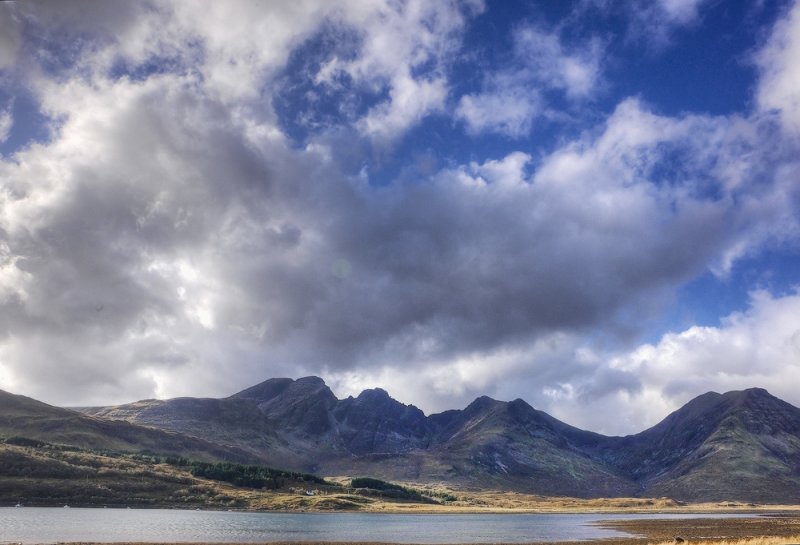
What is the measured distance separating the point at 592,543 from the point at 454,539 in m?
26.8

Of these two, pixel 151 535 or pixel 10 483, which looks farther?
pixel 10 483

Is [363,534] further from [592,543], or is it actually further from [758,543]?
[758,543]

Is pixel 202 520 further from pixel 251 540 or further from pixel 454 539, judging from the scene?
pixel 454 539

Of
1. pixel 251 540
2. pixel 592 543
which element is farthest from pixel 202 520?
pixel 592 543

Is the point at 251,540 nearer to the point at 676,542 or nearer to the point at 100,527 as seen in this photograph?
the point at 100,527

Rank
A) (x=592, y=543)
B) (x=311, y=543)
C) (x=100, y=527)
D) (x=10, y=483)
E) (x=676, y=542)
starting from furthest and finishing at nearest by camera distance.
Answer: (x=10, y=483), (x=100, y=527), (x=592, y=543), (x=311, y=543), (x=676, y=542)

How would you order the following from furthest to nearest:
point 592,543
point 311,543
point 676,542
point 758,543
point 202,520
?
point 202,520 < point 592,543 < point 311,543 < point 676,542 < point 758,543

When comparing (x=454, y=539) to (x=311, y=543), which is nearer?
(x=311, y=543)

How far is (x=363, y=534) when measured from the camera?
123750 millimetres

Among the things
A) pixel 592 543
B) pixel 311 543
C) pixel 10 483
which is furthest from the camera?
pixel 10 483

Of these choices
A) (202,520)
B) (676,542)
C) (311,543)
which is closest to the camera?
(676,542)

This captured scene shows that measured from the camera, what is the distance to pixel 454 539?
114312mm

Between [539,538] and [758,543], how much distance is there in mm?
53916

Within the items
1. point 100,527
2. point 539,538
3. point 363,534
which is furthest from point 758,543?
point 100,527
